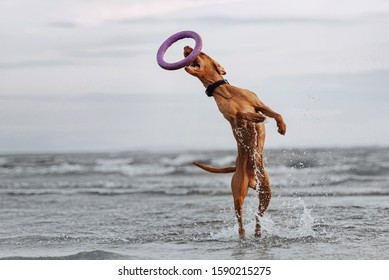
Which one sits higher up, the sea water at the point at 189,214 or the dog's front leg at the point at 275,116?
the dog's front leg at the point at 275,116

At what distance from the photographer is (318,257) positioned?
6.06 metres

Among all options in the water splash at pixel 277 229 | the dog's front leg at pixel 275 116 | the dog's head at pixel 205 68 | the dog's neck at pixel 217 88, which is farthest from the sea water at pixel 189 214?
the dog's head at pixel 205 68

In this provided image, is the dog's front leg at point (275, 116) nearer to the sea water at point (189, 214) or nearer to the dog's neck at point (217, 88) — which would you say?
the dog's neck at point (217, 88)

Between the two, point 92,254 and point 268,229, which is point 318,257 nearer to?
point 268,229

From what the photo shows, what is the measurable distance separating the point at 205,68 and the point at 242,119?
21.2 inches

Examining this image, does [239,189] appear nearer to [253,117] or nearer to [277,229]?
[253,117]

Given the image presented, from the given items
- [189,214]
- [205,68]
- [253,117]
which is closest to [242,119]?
[253,117]

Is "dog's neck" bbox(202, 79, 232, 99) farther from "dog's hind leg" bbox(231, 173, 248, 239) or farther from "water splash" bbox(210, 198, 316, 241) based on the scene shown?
"water splash" bbox(210, 198, 316, 241)

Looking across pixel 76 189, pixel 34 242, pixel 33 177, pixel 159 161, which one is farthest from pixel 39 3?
pixel 159 161

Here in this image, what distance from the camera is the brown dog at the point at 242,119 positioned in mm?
6027

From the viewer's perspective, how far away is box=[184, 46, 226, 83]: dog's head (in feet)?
20.3

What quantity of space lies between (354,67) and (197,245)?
14.7 feet

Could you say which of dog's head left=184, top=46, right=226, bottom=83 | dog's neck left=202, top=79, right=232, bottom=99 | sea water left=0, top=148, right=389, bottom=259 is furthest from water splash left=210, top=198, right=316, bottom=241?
dog's head left=184, top=46, right=226, bottom=83

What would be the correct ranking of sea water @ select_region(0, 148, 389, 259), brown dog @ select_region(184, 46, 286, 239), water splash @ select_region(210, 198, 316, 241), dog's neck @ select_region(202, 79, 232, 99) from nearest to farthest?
brown dog @ select_region(184, 46, 286, 239), dog's neck @ select_region(202, 79, 232, 99), sea water @ select_region(0, 148, 389, 259), water splash @ select_region(210, 198, 316, 241)
